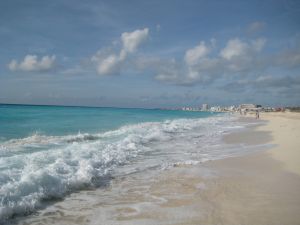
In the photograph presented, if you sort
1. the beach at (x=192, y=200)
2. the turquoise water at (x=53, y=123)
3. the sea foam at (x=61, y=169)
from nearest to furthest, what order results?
the beach at (x=192, y=200) → the sea foam at (x=61, y=169) → the turquoise water at (x=53, y=123)

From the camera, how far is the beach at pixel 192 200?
508 cm

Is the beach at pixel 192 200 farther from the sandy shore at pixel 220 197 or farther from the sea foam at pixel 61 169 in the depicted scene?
the sea foam at pixel 61 169

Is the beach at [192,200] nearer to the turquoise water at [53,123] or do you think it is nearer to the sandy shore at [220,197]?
the sandy shore at [220,197]

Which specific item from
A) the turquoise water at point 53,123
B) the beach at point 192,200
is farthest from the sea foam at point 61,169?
the turquoise water at point 53,123

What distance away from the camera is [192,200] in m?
6.12

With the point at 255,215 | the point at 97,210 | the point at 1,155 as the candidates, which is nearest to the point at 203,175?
the point at 255,215

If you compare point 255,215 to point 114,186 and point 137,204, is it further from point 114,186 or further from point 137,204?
point 114,186

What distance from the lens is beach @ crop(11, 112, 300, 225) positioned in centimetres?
508

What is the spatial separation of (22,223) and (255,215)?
428 cm

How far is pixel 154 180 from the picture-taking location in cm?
805

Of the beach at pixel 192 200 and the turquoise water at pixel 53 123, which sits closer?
the beach at pixel 192 200

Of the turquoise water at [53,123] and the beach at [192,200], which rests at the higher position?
the turquoise water at [53,123]

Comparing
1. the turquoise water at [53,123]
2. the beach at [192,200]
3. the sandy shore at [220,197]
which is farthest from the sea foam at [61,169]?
the turquoise water at [53,123]

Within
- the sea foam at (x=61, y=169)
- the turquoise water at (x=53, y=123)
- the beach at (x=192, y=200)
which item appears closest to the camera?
the beach at (x=192, y=200)
